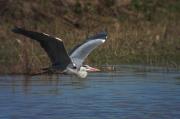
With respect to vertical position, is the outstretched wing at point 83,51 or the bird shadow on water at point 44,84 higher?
the outstretched wing at point 83,51

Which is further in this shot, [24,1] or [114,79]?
[24,1]

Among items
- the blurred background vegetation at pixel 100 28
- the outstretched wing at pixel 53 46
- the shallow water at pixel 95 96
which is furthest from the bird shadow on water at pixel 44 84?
the outstretched wing at pixel 53 46

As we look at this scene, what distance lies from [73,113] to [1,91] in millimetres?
1878

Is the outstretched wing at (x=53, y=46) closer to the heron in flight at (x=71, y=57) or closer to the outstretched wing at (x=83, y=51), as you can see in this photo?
the heron in flight at (x=71, y=57)

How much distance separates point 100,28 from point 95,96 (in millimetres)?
6503

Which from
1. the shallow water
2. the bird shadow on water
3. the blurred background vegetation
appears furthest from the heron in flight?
the blurred background vegetation

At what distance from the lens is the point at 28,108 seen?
12.1 m

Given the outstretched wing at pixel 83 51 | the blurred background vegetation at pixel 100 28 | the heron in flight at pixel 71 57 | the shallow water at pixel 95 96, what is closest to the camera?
the shallow water at pixel 95 96

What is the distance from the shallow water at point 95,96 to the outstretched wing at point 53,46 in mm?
514

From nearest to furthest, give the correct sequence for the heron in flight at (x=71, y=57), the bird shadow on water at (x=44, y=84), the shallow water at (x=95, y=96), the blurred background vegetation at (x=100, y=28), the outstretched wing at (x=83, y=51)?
the shallow water at (x=95, y=96) → the heron in flight at (x=71, y=57) → the outstretched wing at (x=83, y=51) → the bird shadow on water at (x=44, y=84) → the blurred background vegetation at (x=100, y=28)

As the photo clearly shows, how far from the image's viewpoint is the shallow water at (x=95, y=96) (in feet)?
38.7

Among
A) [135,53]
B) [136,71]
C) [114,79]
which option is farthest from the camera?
[135,53]

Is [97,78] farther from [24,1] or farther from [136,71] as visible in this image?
[24,1]

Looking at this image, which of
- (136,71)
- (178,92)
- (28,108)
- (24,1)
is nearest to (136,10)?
(24,1)
